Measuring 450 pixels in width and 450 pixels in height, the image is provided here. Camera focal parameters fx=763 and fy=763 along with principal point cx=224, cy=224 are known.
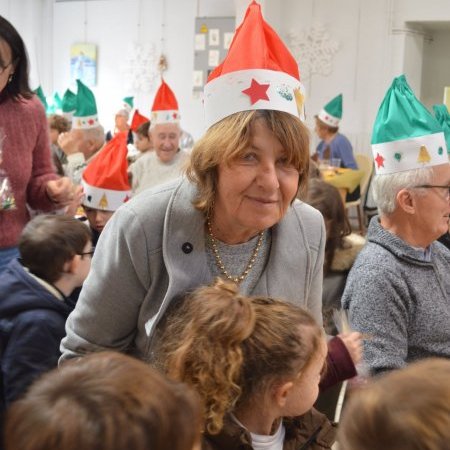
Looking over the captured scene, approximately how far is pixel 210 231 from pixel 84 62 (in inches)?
438

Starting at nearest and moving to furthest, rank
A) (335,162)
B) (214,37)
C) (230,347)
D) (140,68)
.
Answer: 1. (230,347)
2. (335,162)
3. (214,37)
4. (140,68)

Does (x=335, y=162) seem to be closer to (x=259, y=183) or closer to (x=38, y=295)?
(x=38, y=295)

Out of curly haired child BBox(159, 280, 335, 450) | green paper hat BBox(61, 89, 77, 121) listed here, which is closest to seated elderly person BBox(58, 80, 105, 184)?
green paper hat BBox(61, 89, 77, 121)

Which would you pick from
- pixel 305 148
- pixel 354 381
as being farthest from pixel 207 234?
pixel 354 381

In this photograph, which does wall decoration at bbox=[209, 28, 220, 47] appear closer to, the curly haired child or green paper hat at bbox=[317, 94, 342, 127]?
green paper hat at bbox=[317, 94, 342, 127]

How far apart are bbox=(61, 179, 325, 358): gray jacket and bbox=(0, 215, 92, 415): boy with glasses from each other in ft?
1.86

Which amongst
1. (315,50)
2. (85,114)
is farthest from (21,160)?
(315,50)

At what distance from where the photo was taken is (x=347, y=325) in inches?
90.9

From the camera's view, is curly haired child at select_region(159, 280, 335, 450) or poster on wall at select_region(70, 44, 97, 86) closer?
curly haired child at select_region(159, 280, 335, 450)

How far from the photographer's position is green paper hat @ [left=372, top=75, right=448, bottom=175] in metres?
2.49

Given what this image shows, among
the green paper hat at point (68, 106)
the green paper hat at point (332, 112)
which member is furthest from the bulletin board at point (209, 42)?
the green paper hat at point (68, 106)

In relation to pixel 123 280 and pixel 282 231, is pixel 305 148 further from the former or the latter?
pixel 123 280

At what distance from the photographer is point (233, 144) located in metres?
1.70

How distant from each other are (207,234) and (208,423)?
462 mm
